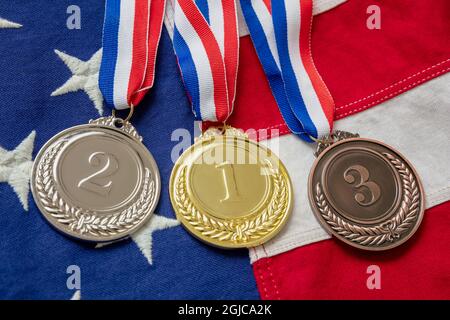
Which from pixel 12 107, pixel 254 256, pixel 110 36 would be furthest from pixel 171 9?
pixel 254 256

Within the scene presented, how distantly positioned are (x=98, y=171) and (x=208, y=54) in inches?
17.8

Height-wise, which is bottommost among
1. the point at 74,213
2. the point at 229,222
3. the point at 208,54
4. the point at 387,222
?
the point at 387,222

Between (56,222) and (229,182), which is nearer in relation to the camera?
(56,222)

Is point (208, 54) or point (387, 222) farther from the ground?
point (208, 54)

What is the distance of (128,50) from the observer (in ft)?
4.51

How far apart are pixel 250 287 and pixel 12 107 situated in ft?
2.49

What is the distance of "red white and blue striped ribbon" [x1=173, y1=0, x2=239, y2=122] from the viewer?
4.43 ft

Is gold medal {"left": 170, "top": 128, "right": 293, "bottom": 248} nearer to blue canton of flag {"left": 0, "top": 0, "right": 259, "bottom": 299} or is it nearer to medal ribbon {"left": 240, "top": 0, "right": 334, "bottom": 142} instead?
blue canton of flag {"left": 0, "top": 0, "right": 259, "bottom": 299}

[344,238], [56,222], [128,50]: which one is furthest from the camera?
[128,50]

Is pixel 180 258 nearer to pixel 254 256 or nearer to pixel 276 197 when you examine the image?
pixel 254 256

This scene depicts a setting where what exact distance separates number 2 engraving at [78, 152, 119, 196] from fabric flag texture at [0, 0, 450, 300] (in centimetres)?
13

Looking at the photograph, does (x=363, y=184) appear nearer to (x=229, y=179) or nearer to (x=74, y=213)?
(x=229, y=179)

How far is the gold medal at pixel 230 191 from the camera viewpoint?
4.04 ft

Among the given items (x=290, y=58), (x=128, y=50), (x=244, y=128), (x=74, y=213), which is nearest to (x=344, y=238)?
(x=244, y=128)
